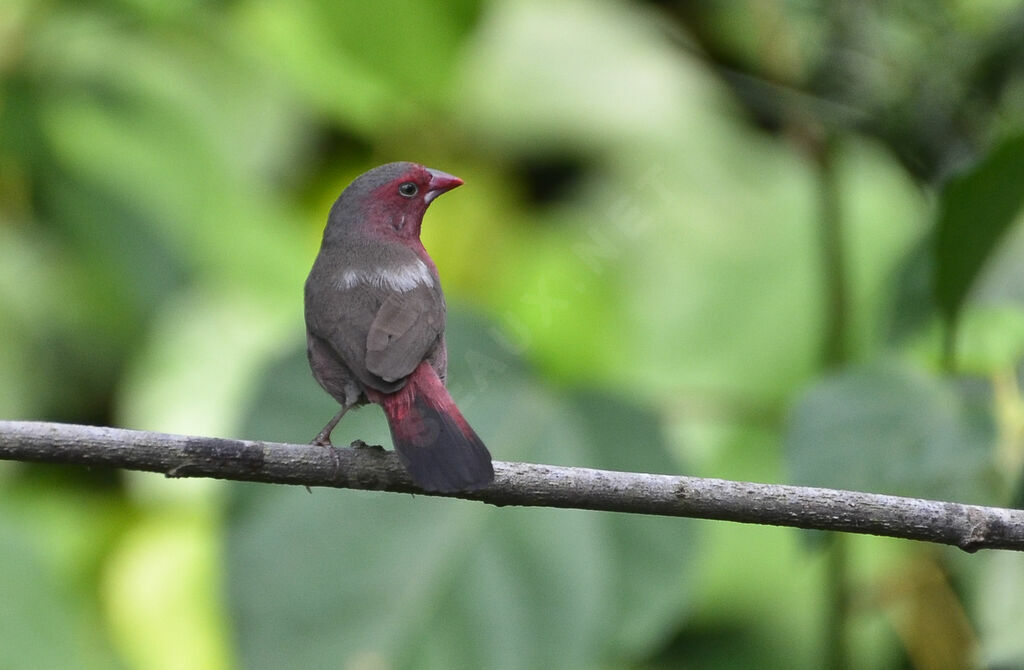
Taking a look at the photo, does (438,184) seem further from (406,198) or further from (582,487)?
(582,487)

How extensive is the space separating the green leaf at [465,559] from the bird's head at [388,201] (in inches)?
28.3

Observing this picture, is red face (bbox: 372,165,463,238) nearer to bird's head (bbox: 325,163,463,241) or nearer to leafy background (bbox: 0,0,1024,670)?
bird's head (bbox: 325,163,463,241)

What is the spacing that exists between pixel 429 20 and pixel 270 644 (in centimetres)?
134

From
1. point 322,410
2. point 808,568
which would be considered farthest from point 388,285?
point 808,568

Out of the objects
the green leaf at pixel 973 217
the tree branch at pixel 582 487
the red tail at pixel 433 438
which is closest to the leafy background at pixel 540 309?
the green leaf at pixel 973 217

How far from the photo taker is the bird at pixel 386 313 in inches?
42.9

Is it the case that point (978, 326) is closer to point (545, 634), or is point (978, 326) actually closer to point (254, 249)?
point (545, 634)

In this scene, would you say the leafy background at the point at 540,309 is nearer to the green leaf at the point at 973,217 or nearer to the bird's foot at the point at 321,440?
the green leaf at the point at 973,217

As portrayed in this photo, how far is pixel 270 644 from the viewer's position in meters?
1.83

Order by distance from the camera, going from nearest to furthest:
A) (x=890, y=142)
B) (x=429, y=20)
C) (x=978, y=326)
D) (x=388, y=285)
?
(x=388, y=285) → (x=890, y=142) → (x=978, y=326) → (x=429, y=20)

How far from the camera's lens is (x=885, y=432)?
155 cm

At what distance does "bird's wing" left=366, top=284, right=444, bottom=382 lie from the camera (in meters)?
1.09

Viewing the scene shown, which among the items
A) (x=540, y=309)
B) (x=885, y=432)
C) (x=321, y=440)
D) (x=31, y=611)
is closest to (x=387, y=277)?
(x=321, y=440)

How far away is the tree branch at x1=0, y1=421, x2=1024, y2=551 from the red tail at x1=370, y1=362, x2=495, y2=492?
21 millimetres
